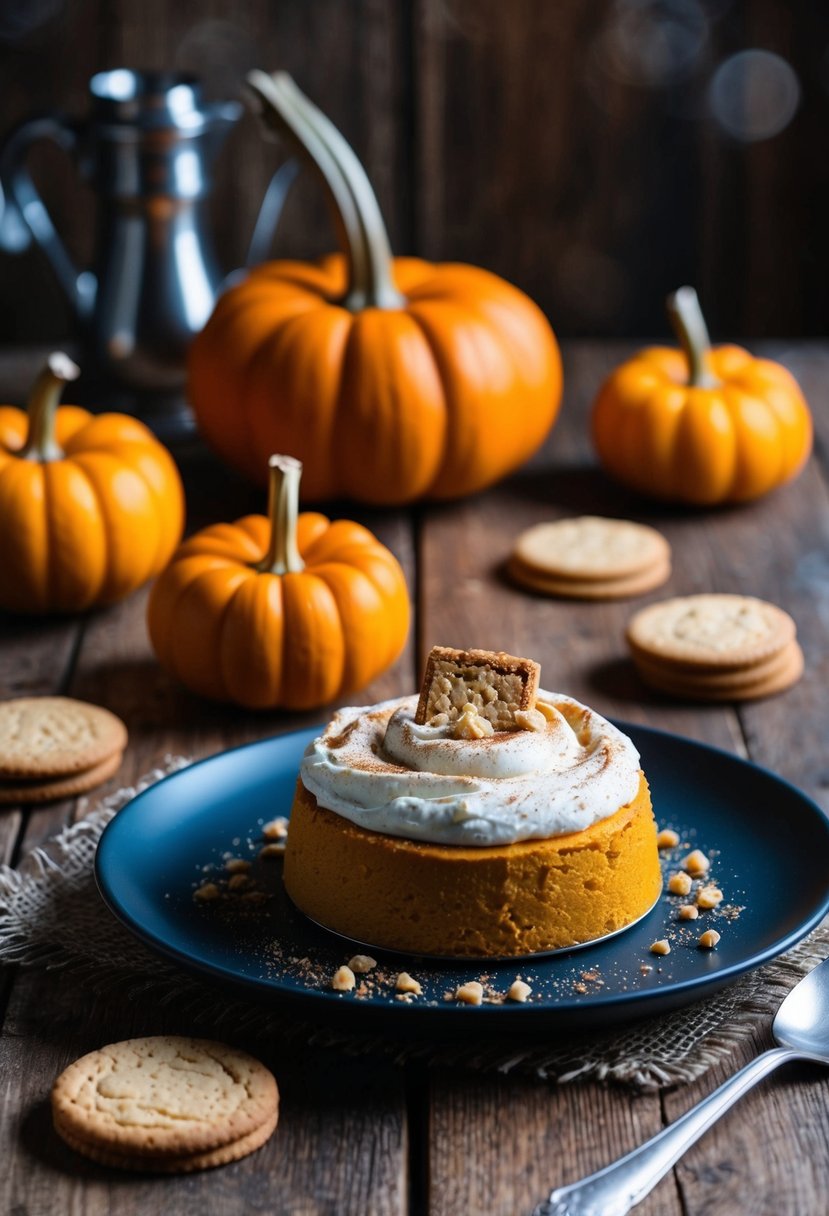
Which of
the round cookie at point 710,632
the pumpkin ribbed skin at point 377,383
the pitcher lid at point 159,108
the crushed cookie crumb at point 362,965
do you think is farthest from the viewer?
the pitcher lid at point 159,108

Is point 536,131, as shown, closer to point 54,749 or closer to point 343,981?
point 54,749

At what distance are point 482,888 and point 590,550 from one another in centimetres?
127

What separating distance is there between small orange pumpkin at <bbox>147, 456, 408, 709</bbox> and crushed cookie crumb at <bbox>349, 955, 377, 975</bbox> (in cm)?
73

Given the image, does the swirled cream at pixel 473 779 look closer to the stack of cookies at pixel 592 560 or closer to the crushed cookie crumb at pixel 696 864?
the crushed cookie crumb at pixel 696 864

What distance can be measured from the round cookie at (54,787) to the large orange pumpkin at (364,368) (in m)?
0.91

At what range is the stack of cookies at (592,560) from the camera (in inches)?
102

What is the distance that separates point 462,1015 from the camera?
133 cm

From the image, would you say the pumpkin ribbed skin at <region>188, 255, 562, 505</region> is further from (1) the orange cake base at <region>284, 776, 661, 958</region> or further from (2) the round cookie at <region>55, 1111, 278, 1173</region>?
(2) the round cookie at <region>55, 1111, 278, 1173</region>

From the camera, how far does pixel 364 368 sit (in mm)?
2705

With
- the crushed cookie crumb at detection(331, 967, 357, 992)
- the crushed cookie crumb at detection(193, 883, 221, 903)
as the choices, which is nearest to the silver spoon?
the crushed cookie crumb at detection(331, 967, 357, 992)

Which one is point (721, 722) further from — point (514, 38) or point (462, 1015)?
point (514, 38)

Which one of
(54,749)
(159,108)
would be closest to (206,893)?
(54,749)

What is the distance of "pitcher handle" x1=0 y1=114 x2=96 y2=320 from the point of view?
306 centimetres

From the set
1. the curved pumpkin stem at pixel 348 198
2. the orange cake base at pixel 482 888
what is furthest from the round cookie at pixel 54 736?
the curved pumpkin stem at pixel 348 198
